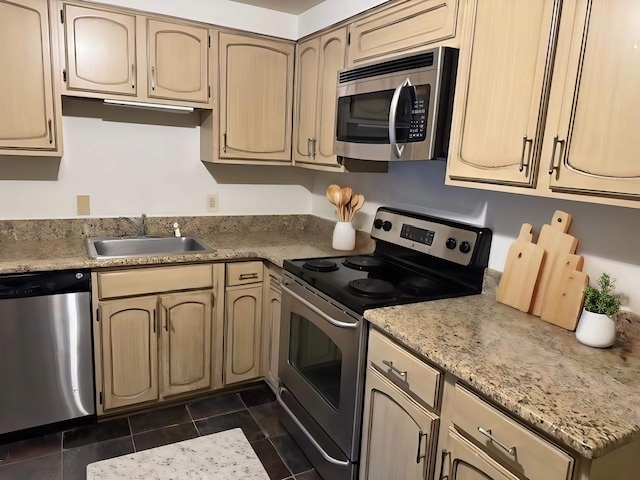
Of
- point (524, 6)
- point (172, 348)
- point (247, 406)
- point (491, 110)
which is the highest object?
point (524, 6)

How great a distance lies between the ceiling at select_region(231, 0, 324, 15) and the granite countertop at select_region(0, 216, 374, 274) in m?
1.31

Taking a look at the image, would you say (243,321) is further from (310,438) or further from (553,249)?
(553,249)

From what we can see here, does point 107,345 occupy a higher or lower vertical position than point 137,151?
lower

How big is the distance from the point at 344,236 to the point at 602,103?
1.55 metres

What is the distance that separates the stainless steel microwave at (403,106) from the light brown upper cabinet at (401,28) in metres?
0.09

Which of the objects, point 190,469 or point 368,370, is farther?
point 368,370

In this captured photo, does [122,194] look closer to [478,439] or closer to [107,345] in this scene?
[107,345]

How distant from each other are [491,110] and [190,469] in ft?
4.55

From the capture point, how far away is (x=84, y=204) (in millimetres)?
2650

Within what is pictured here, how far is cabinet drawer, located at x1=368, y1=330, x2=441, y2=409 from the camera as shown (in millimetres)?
1390

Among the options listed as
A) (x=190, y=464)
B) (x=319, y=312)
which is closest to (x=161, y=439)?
(x=319, y=312)

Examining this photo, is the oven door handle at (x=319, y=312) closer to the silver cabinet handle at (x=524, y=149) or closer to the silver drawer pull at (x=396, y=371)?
the silver drawer pull at (x=396, y=371)

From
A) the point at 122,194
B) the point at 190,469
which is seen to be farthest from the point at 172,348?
the point at 190,469

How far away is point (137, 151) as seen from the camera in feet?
9.05
